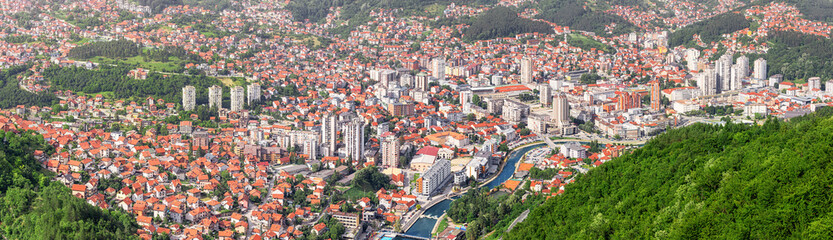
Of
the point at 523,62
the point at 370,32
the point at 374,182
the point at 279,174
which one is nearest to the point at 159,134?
the point at 279,174

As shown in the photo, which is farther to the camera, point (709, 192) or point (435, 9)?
point (435, 9)

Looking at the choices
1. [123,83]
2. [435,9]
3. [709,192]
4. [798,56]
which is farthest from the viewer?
[435,9]

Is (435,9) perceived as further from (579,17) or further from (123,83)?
(123,83)

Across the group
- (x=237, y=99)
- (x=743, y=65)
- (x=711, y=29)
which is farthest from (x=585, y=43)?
(x=237, y=99)

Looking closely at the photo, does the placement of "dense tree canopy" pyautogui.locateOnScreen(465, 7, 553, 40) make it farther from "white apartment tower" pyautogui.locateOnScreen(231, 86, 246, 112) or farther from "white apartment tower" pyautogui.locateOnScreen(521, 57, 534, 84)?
"white apartment tower" pyautogui.locateOnScreen(231, 86, 246, 112)

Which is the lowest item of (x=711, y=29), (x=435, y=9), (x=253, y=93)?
(x=253, y=93)

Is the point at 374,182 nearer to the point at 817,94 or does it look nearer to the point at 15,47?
the point at 817,94

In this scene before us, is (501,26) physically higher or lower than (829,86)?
higher

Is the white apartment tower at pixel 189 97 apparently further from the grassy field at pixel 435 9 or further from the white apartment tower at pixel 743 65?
the white apartment tower at pixel 743 65
